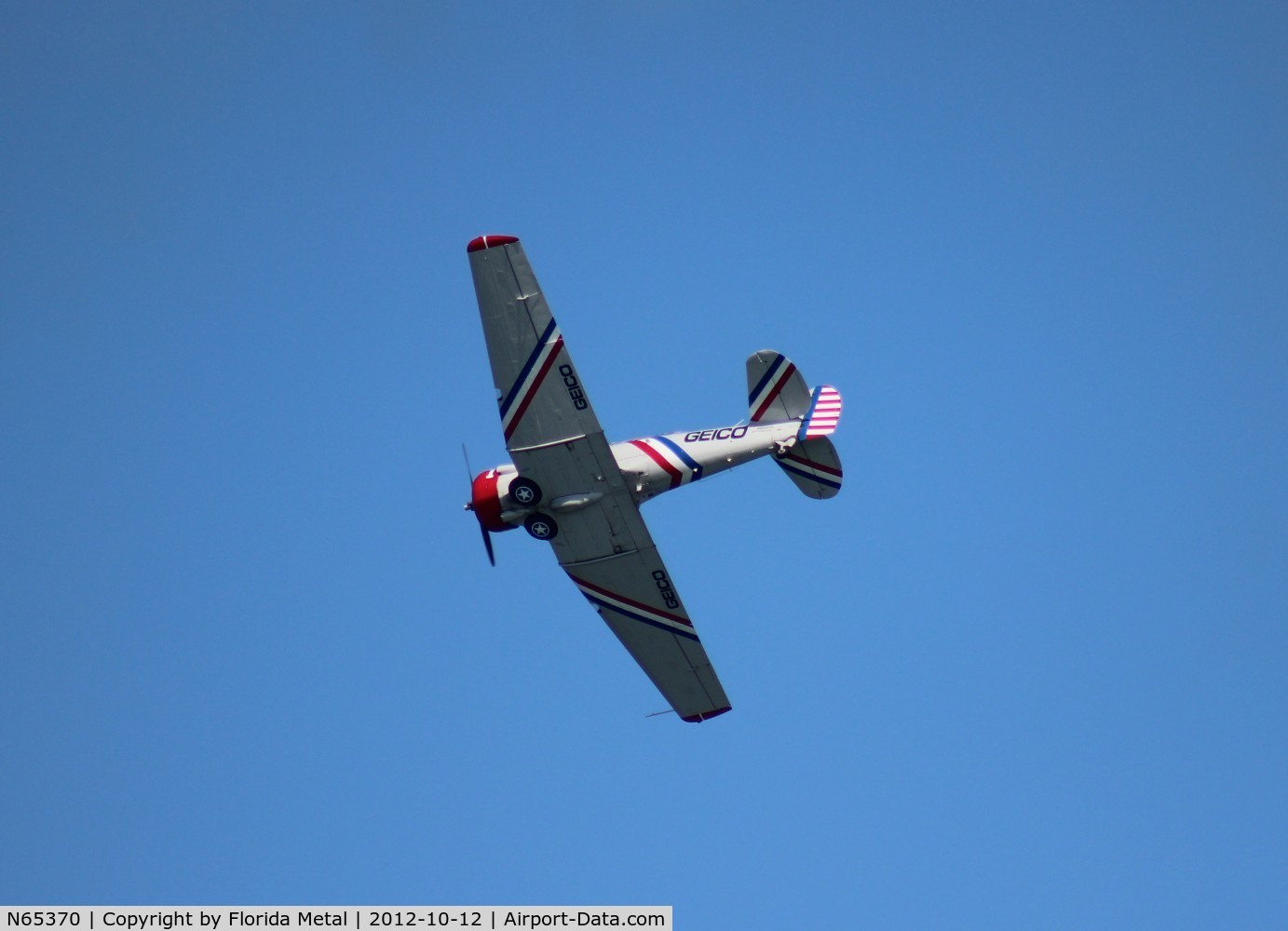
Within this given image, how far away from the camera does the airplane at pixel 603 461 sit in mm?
25969

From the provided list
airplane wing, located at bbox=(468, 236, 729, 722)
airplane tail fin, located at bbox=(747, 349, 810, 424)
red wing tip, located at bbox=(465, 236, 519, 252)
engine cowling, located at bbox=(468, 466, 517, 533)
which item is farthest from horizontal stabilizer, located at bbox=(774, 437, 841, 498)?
red wing tip, located at bbox=(465, 236, 519, 252)

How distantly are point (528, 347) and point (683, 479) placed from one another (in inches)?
152

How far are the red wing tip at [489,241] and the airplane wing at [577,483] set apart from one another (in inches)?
0.6

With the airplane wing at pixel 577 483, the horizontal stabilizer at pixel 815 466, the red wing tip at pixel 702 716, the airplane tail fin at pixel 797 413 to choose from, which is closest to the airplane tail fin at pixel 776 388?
the airplane tail fin at pixel 797 413

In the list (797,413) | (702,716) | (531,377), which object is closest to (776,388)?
(797,413)

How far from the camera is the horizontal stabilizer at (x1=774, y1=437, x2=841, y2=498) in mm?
28672

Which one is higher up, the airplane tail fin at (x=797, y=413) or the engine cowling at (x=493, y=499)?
the airplane tail fin at (x=797, y=413)

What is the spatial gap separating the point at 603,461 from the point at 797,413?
13.4ft

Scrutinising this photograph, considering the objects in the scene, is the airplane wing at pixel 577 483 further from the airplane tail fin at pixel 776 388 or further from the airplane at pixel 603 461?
the airplane tail fin at pixel 776 388

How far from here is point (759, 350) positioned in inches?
1127

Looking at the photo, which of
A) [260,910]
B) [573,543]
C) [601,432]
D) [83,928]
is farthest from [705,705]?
[83,928]

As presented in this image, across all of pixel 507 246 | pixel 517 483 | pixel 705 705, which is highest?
pixel 507 246

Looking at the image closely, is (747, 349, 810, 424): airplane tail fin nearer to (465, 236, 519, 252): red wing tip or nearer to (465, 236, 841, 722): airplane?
(465, 236, 841, 722): airplane

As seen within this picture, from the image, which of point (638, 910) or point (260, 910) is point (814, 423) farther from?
point (260, 910)
